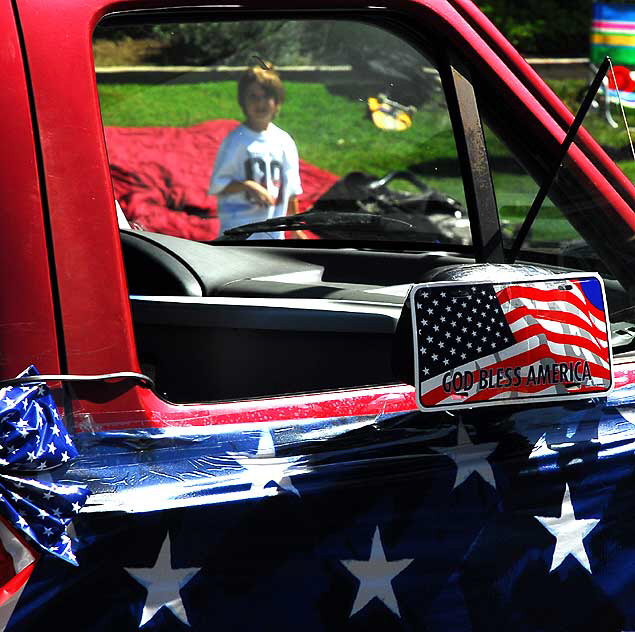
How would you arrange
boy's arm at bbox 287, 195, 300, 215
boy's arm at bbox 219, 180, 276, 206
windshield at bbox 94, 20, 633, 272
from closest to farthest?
1. windshield at bbox 94, 20, 633, 272
2. boy's arm at bbox 287, 195, 300, 215
3. boy's arm at bbox 219, 180, 276, 206

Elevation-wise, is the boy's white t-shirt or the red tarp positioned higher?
the boy's white t-shirt

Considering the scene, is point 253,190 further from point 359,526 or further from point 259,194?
point 359,526

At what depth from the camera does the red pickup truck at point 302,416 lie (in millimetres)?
1343

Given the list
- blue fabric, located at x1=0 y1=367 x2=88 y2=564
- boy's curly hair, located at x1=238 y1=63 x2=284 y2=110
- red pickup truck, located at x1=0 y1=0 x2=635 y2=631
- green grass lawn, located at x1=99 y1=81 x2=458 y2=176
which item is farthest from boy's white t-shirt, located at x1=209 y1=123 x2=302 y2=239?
blue fabric, located at x1=0 y1=367 x2=88 y2=564

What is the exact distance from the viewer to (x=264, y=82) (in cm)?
413

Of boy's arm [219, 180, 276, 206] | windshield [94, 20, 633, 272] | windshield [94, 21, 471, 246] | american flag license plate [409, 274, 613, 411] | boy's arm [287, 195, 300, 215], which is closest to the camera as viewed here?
american flag license plate [409, 274, 613, 411]

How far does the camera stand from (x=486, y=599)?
150 cm

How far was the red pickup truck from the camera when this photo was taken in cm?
134

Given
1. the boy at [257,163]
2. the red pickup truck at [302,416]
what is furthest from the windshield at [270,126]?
the red pickup truck at [302,416]

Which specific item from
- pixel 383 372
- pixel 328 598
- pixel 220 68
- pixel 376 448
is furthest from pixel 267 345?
pixel 220 68

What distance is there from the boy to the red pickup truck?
156 cm

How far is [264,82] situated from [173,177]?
3.27 feet

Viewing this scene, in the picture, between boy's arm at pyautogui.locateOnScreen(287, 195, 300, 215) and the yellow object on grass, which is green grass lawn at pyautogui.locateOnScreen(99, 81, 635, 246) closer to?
the yellow object on grass

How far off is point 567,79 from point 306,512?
11.1 metres
